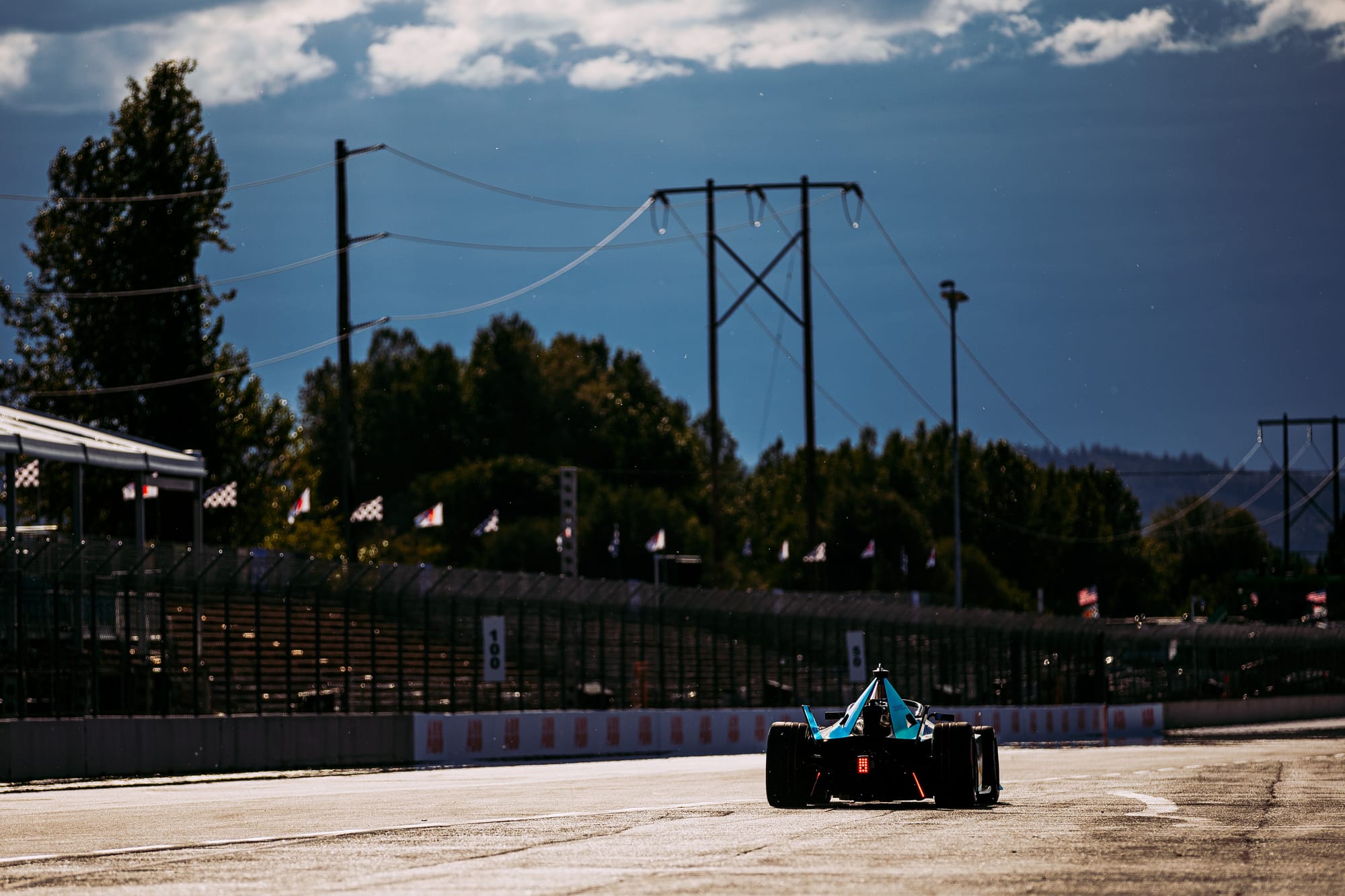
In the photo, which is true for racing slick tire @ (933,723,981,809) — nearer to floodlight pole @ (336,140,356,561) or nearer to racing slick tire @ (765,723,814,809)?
racing slick tire @ (765,723,814,809)

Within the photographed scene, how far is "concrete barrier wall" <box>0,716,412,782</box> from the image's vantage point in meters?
25.9

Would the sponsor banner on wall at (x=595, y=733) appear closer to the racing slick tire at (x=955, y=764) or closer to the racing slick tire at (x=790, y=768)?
the racing slick tire at (x=955, y=764)

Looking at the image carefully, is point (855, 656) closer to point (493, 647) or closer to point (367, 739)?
point (493, 647)

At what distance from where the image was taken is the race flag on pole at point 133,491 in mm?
43219

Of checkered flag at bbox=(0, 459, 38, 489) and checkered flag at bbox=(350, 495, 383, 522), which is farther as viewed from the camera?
checkered flag at bbox=(350, 495, 383, 522)

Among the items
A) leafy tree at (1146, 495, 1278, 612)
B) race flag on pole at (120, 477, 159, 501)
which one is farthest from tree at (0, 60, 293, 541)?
leafy tree at (1146, 495, 1278, 612)

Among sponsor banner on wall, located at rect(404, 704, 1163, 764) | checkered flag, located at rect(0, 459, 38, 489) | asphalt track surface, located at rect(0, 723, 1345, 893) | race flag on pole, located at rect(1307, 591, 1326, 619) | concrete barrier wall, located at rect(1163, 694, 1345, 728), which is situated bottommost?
concrete barrier wall, located at rect(1163, 694, 1345, 728)

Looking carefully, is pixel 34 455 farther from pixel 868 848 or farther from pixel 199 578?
pixel 868 848

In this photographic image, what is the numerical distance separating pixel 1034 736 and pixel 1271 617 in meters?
Answer: 53.1

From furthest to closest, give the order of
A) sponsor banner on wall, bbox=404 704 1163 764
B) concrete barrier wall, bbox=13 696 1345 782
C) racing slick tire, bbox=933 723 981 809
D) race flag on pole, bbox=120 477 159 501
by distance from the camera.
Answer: race flag on pole, bbox=120 477 159 501 → sponsor banner on wall, bbox=404 704 1163 764 → concrete barrier wall, bbox=13 696 1345 782 → racing slick tire, bbox=933 723 981 809

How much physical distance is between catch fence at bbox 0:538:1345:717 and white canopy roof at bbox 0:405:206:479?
254 inches

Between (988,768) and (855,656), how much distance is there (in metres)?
31.4

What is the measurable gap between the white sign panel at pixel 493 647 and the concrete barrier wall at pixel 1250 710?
35147mm

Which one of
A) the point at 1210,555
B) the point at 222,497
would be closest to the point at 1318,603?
the point at 222,497
